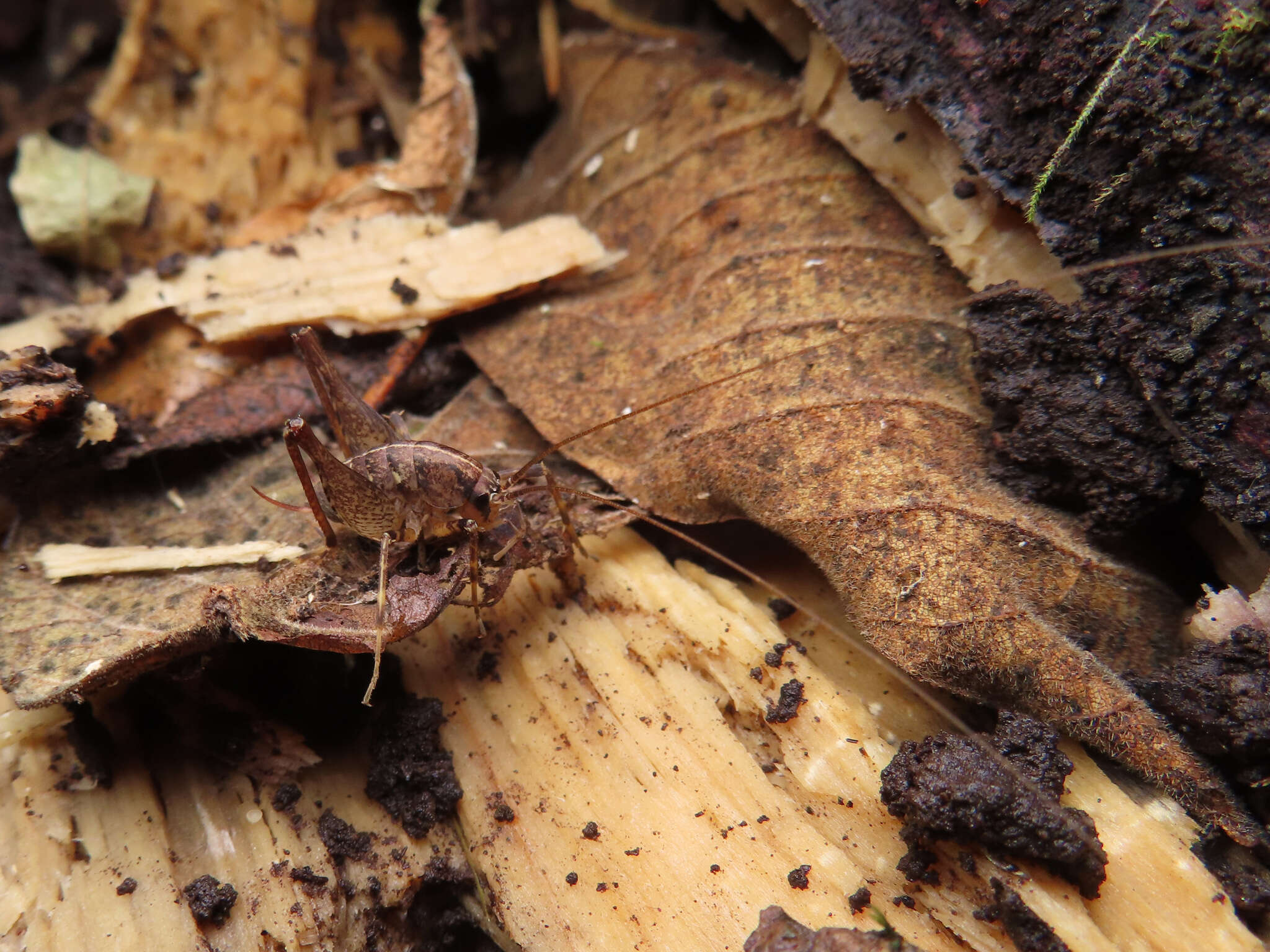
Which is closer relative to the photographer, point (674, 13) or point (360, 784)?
point (360, 784)

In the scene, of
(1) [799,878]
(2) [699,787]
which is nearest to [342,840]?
(2) [699,787]

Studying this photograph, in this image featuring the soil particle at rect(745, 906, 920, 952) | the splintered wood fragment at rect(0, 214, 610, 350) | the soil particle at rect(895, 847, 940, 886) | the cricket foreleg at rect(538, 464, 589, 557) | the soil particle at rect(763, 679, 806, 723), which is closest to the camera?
the soil particle at rect(745, 906, 920, 952)

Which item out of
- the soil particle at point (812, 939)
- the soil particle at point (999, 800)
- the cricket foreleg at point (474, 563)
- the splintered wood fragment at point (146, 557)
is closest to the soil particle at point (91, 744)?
the splintered wood fragment at point (146, 557)

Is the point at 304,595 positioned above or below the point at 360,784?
above

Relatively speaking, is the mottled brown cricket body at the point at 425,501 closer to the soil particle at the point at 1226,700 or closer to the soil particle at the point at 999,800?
the soil particle at the point at 999,800

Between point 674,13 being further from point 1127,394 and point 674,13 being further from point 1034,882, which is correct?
point 1034,882

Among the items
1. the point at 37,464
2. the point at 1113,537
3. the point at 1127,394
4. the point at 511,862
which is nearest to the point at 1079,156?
the point at 1127,394

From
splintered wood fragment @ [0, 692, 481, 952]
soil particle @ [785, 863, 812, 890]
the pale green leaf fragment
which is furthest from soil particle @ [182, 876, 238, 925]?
the pale green leaf fragment

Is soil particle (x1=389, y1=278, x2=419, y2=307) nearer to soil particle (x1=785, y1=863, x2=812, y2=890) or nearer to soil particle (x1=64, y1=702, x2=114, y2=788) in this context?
soil particle (x1=64, y1=702, x2=114, y2=788)
